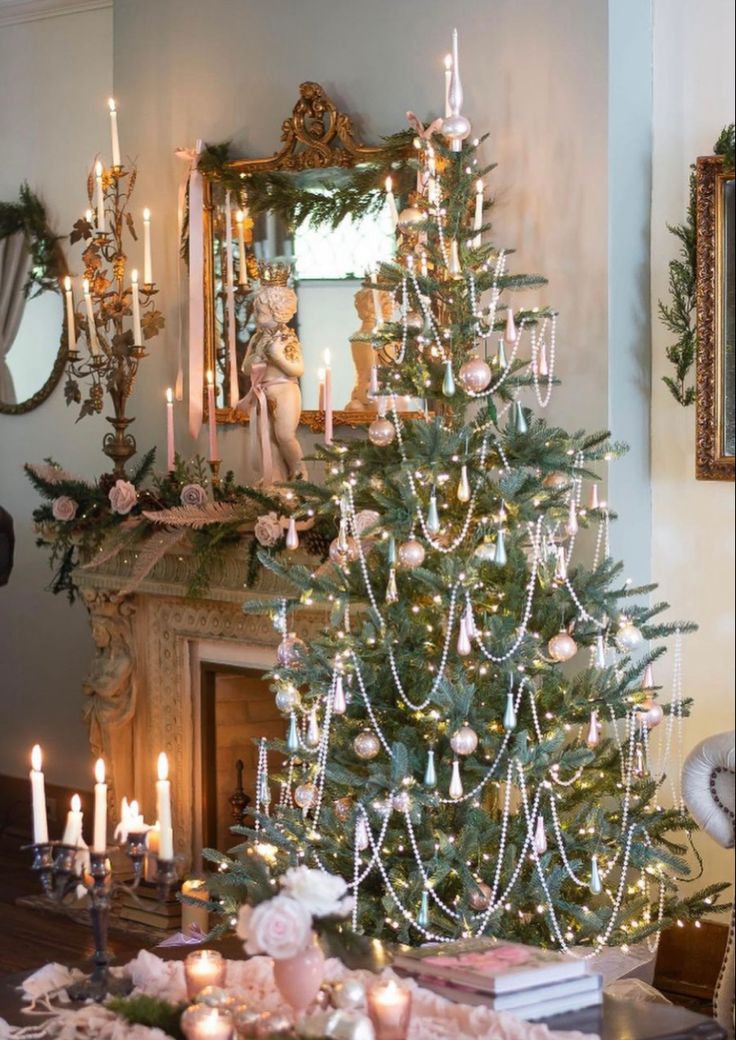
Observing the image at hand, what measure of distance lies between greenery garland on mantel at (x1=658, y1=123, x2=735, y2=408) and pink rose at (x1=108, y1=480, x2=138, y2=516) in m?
1.61

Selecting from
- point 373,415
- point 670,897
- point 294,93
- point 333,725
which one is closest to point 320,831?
point 333,725

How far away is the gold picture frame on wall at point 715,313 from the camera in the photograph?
4094mm

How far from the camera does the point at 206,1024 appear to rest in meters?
2.59

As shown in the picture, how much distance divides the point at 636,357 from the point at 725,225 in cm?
44

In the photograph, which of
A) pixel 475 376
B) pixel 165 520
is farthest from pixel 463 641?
pixel 165 520

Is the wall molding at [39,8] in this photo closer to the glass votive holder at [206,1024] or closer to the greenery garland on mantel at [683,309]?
the greenery garland on mantel at [683,309]

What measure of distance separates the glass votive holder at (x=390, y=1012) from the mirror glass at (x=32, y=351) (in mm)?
4124

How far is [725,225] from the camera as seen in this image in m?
4.09

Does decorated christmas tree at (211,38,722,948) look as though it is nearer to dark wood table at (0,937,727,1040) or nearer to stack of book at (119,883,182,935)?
dark wood table at (0,937,727,1040)

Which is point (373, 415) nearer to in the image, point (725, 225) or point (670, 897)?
point (725, 225)

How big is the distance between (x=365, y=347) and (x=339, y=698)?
139 centimetres

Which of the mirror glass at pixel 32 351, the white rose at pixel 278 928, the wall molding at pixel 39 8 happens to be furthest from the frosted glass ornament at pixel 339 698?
the wall molding at pixel 39 8

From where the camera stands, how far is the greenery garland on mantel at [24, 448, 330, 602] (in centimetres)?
461

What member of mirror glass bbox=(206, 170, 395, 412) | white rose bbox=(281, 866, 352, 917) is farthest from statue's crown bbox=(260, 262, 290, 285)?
white rose bbox=(281, 866, 352, 917)
